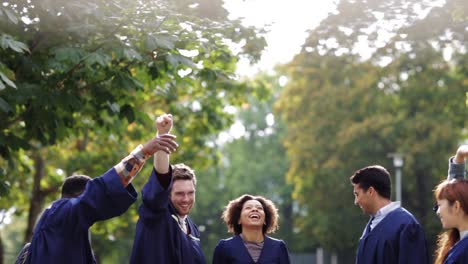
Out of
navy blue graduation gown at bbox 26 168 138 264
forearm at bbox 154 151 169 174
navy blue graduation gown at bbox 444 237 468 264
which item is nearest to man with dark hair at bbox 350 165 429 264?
navy blue graduation gown at bbox 444 237 468 264

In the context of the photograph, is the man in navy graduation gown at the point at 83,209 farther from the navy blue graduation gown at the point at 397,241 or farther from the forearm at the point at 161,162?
the navy blue graduation gown at the point at 397,241

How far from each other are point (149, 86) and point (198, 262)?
4.54 m

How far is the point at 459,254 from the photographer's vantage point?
674 centimetres

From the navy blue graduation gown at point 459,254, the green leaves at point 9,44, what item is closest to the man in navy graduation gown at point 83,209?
the green leaves at point 9,44

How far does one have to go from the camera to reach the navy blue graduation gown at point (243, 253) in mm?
8906

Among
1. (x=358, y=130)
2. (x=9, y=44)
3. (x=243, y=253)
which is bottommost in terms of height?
(x=358, y=130)

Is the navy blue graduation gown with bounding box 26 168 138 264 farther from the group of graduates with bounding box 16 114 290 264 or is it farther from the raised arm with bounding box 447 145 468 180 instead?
the raised arm with bounding box 447 145 468 180

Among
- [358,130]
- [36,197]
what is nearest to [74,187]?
[36,197]

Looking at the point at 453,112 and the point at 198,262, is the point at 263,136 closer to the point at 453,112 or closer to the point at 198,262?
the point at 453,112

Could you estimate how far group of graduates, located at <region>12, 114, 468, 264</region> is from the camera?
22.9 feet

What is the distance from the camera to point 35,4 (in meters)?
10.5

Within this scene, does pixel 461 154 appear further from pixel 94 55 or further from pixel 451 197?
pixel 94 55

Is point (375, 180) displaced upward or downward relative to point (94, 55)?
upward

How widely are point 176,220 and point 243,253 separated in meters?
1.11
